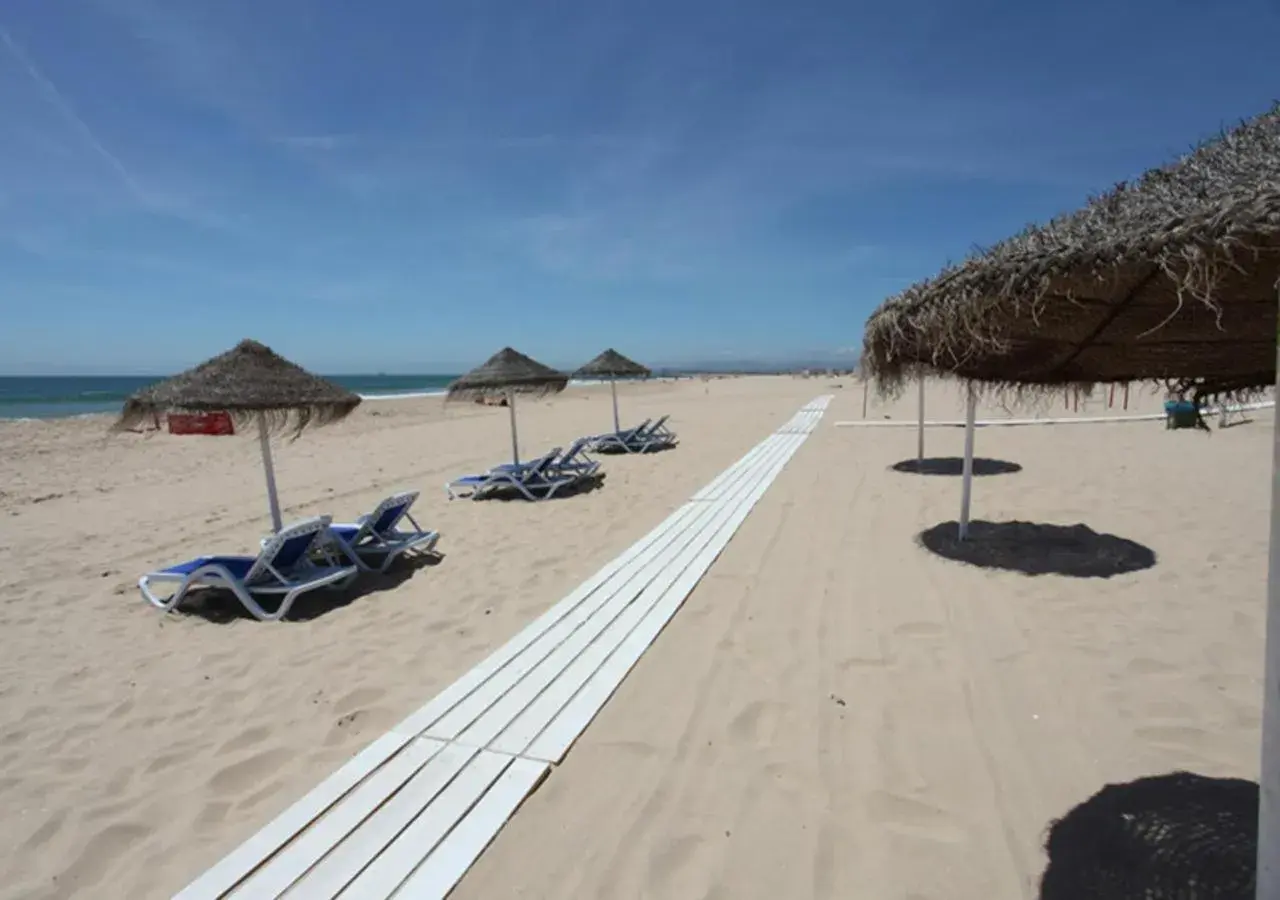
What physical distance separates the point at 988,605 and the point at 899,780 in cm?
205

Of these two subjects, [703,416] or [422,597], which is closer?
[422,597]

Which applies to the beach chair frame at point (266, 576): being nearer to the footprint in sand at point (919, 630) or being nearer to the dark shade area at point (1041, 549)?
the footprint in sand at point (919, 630)

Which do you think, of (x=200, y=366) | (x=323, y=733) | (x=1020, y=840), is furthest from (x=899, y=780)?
(x=200, y=366)

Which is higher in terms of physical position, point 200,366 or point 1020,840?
point 200,366

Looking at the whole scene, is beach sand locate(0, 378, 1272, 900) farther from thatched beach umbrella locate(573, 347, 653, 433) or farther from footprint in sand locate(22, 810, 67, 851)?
thatched beach umbrella locate(573, 347, 653, 433)

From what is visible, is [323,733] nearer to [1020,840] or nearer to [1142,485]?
[1020,840]

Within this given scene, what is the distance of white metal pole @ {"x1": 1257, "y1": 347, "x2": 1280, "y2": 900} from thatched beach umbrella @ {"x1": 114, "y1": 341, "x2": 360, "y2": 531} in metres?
5.83

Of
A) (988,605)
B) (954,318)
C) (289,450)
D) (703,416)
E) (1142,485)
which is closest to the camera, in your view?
(954,318)

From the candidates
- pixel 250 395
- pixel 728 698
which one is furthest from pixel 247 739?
pixel 250 395

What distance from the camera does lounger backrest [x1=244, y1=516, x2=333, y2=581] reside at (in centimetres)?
447

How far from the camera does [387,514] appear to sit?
5.56 metres

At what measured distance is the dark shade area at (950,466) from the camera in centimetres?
835

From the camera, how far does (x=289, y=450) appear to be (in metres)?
14.7

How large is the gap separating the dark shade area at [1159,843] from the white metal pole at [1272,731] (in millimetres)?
553
